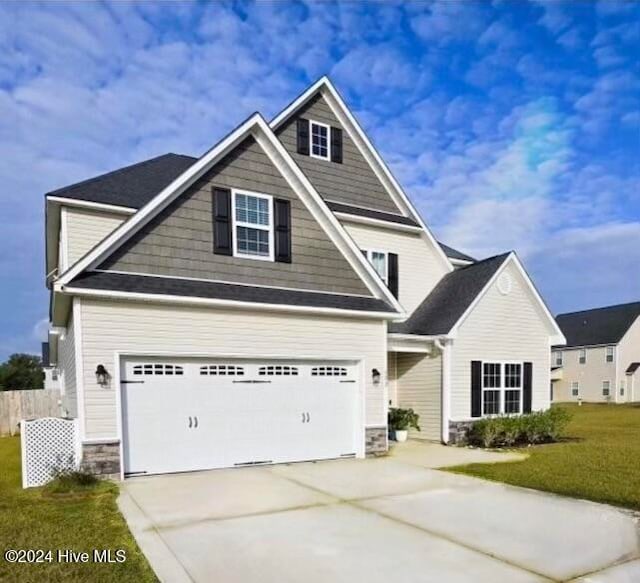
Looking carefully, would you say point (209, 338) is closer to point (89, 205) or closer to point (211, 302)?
point (211, 302)

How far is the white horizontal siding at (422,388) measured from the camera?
44.5 ft

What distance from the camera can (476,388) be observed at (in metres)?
13.7

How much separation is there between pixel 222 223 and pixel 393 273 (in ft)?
22.1

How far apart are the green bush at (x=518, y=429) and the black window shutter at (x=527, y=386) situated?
0.52 metres

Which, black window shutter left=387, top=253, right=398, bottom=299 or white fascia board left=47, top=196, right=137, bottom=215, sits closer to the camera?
white fascia board left=47, top=196, right=137, bottom=215

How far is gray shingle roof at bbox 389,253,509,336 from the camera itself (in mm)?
13719

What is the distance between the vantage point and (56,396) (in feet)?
65.1

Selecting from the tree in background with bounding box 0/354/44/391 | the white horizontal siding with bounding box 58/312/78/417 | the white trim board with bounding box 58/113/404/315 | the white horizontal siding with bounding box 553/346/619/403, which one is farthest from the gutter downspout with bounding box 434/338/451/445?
the tree in background with bounding box 0/354/44/391

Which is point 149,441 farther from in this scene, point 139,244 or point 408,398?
point 408,398

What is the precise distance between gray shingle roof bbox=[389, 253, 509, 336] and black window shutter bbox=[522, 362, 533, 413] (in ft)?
9.90

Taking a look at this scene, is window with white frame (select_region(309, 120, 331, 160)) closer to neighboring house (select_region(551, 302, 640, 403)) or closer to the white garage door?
the white garage door

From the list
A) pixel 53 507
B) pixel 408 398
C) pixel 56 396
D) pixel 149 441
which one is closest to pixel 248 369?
pixel 149 441

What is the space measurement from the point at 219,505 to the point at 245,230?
563 centimetres

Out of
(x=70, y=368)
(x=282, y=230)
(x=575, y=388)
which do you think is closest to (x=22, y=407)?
(x=70, y=368)
